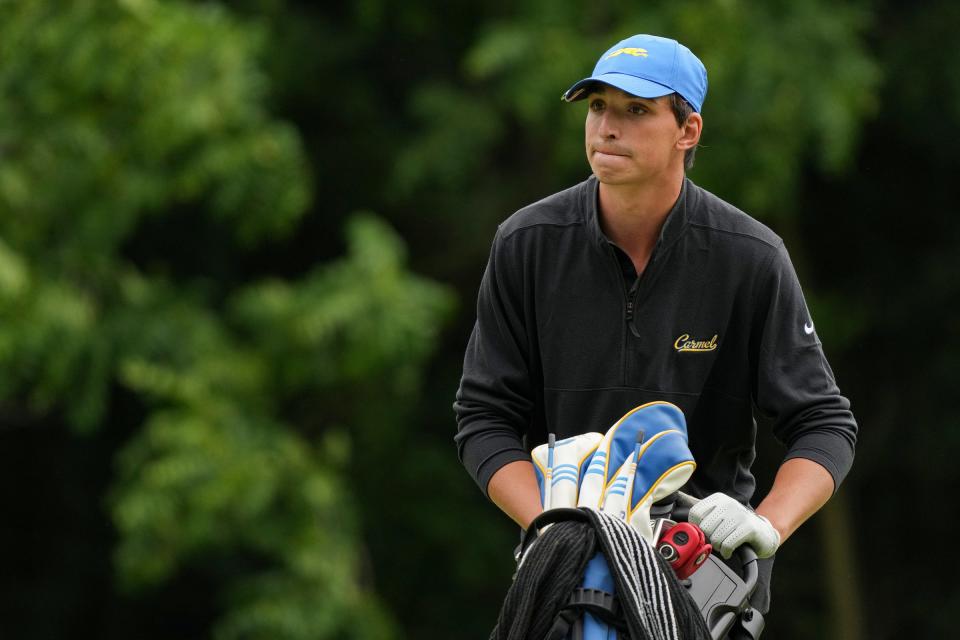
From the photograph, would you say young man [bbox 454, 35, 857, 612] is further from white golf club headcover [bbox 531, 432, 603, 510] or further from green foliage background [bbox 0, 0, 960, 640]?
green foliage background [bbox 0, 0, 960, 640]

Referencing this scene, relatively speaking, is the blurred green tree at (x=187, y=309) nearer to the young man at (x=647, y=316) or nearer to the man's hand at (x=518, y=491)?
the young man at (x=647, y=316)

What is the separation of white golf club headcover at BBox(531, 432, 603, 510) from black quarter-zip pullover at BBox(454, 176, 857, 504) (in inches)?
8.3

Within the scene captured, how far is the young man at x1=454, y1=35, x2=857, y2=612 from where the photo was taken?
9.50 feet

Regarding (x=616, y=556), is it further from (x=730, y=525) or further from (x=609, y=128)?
(x=609, y=128)

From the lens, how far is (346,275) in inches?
344

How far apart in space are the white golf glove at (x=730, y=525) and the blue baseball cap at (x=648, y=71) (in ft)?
2.47

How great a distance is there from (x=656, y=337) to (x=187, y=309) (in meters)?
6.27

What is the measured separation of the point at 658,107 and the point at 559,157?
6.46 metres

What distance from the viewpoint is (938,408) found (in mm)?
11266

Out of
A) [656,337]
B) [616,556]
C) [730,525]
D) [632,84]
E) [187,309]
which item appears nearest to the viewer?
[616,556]

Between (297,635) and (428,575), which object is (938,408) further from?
(297,635)

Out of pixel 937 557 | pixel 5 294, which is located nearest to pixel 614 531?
pixel 5 294

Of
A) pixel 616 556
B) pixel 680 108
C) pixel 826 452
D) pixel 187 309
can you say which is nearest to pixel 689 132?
pixel 680 108

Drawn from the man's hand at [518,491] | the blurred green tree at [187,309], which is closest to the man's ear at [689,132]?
the man's hand at [518,491]
